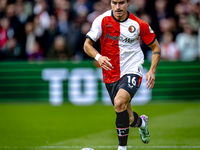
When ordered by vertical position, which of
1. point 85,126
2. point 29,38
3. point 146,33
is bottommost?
point 85,126

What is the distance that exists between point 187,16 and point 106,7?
9.41 feet

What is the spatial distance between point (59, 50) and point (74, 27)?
98cm

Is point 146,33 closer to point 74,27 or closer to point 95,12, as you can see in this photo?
point 74,27

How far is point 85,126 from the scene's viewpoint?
28.0ft

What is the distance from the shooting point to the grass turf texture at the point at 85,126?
6.68 metres

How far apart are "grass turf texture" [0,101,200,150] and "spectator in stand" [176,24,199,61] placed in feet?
5.11

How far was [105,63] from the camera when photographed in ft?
17.4

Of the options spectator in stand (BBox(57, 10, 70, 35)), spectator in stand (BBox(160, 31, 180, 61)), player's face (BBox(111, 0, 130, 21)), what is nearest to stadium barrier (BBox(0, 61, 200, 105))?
spectator in stand (BBox(160, 31, 180, 61))

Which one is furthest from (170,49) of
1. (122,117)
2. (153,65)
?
(122,117)

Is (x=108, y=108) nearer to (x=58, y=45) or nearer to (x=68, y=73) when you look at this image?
(x=68, y=73)

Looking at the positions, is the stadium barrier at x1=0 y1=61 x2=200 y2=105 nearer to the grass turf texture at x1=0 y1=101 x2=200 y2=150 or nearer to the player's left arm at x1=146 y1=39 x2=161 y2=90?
the grass turf texture at x1=0 y1=101 x2=200 y2=150

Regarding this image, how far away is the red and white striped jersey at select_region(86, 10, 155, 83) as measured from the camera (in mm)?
5797

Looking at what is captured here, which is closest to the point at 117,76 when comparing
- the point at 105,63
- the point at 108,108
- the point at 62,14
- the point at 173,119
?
the point at 105,63

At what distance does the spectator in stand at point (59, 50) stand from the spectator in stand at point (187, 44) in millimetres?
3819
